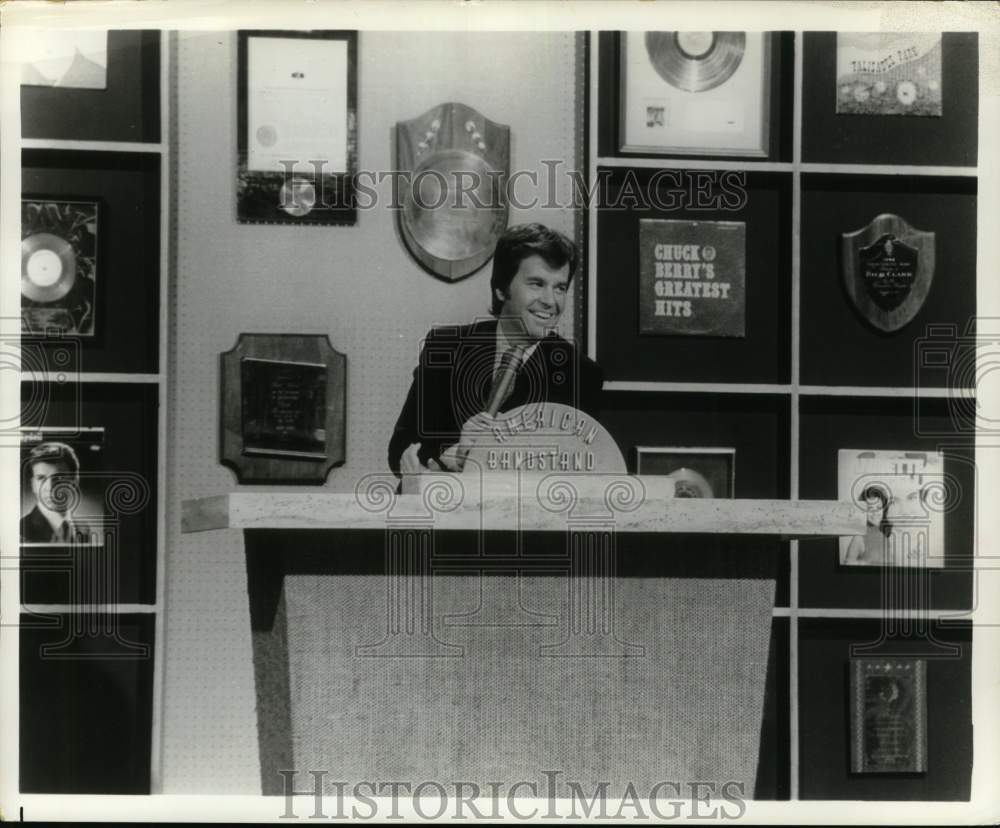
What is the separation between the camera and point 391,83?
9.23 ft

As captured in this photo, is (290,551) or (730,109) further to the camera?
(730,109)

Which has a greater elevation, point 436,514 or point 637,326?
point 637,326

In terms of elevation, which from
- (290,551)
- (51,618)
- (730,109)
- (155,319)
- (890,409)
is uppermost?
(730,109)

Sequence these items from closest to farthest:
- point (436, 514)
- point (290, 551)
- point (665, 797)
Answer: point (290, 551) → point (436, 514) → point (665, 797)

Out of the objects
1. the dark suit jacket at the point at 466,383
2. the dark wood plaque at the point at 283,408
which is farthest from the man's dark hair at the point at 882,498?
the dark wood plaque at the point at 283,408

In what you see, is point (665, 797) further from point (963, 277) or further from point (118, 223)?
point (118, 223)

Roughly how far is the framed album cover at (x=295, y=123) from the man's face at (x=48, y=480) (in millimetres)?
770

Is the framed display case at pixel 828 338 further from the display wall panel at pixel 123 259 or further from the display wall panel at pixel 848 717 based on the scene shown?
the display wall panel at pixel 123 259

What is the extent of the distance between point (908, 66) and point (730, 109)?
47 cm

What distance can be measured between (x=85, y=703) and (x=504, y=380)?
1313 mm

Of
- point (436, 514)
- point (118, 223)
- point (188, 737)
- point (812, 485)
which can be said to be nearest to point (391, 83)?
point (118, 223)

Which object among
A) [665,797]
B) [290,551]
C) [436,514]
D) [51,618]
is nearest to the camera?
[290,551]

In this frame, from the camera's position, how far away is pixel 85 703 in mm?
2773

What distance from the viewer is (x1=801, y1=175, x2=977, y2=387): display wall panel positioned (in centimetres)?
289
